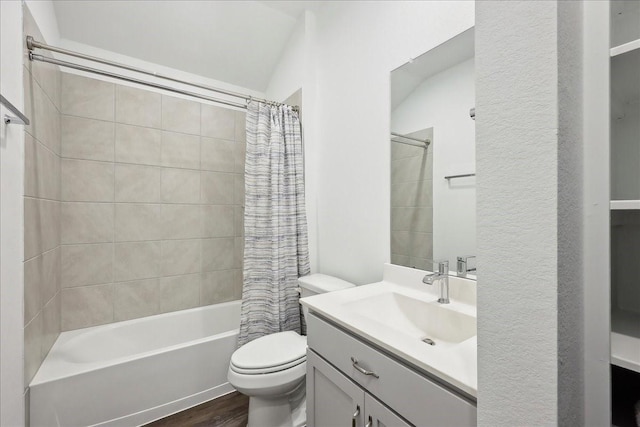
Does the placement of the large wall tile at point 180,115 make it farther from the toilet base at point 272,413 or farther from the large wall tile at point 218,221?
the toilet base at point 272,413

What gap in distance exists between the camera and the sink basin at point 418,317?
1004 millimetres

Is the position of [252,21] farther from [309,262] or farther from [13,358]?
[13,358]

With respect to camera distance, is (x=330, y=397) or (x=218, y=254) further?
(x=218, y=254)

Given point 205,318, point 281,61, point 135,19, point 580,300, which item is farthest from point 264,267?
point 135,19

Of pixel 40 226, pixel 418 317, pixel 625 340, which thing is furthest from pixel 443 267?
pixel 40 226

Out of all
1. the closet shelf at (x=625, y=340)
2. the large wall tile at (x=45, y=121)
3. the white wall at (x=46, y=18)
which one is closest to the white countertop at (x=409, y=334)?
the closet shelf at (x=625, y=340)

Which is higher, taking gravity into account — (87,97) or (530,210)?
(87,97)

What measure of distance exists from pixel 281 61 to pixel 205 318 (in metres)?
2.31

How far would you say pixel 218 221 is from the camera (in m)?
2.44

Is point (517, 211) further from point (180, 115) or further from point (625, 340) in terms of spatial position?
point (180, 115)

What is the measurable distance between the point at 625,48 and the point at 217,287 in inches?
103

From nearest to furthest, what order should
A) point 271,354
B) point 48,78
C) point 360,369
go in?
point 360,369, point 271,354, point 48,78

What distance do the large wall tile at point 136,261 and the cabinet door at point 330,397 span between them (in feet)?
5.33

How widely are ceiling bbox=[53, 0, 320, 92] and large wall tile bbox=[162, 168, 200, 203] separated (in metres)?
0.86
